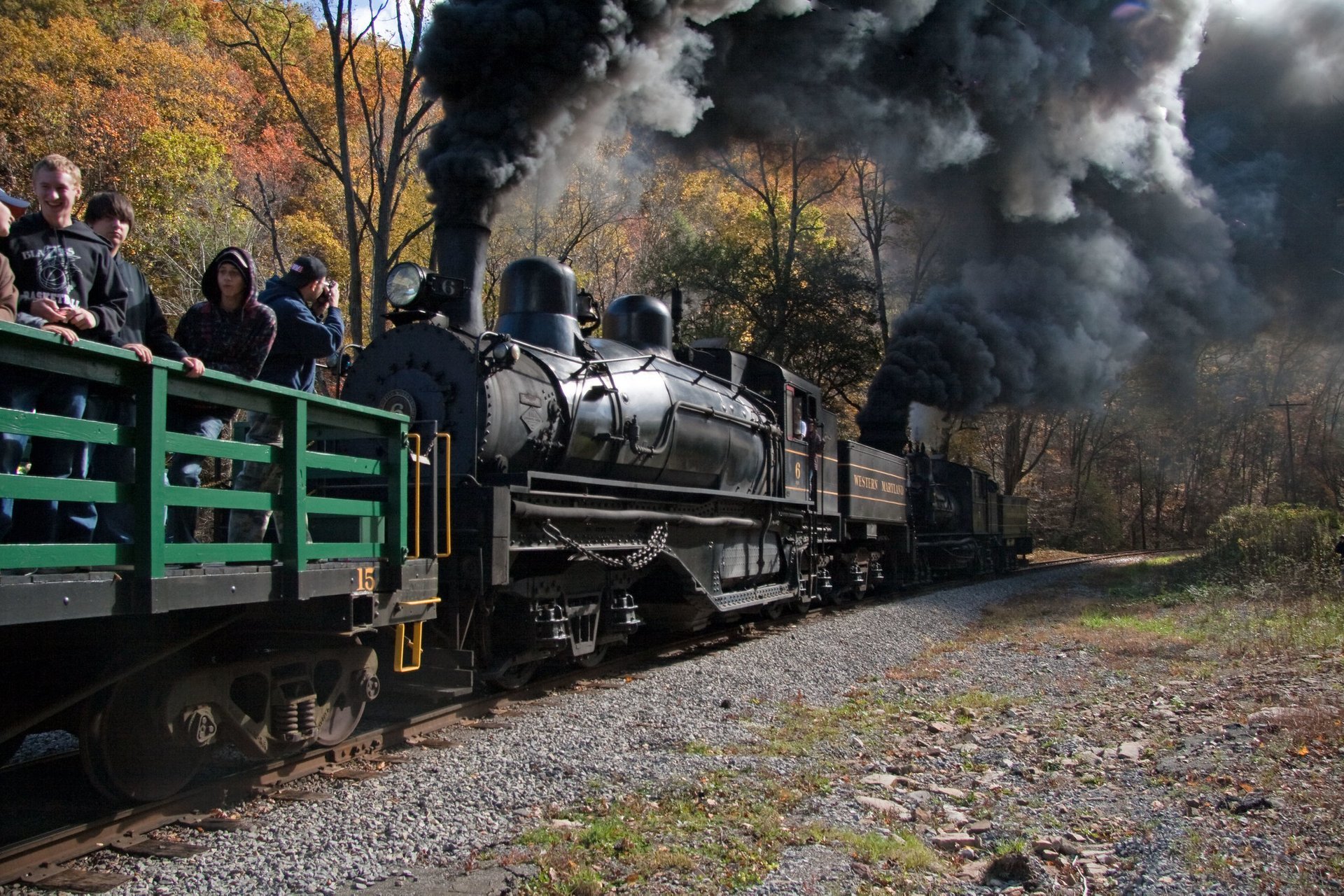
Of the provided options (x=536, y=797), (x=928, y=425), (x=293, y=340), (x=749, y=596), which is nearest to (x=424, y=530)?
(x=293, y=340)

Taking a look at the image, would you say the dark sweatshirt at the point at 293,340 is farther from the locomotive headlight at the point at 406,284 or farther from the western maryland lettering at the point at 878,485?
the western maryland lettering at the point at 878,485

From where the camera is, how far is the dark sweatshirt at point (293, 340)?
5605 millimetres

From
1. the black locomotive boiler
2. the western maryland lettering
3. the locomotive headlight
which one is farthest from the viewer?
the western maryland lettering

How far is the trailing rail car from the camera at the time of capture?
3.79 metres

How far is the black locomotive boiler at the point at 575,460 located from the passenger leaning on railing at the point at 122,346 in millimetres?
1728

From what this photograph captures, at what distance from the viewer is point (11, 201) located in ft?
14.1

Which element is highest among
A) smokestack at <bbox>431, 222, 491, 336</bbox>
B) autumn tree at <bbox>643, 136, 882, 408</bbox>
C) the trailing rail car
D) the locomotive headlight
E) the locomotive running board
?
autumn tree at <bbox>643, 136, 882, 408</bbox>

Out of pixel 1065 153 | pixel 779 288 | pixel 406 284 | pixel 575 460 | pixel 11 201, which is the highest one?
pixel 1065 153

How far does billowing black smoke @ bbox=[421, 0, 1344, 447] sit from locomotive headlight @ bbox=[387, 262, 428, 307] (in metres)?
7.94

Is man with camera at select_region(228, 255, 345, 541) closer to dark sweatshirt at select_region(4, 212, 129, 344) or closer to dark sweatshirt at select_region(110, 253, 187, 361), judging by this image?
dark sweatshirt at select_region(110, 253, 187, 361)

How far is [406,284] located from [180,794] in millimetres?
3964

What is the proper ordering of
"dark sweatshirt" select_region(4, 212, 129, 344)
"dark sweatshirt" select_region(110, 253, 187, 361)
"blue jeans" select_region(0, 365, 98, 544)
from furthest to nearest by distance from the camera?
"dark sweatshirt" select_region(110, 253, 187, 361)
"dark sweatshirt" select_region(4, 212, 129, 344)
"blue jeans" select_region(0, 365, 98, 544)

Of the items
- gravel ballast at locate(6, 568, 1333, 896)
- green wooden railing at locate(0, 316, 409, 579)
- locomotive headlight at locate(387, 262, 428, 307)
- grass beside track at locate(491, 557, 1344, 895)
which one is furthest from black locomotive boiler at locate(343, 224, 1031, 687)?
grass beside track at locate(491, 557, 1344, 895)

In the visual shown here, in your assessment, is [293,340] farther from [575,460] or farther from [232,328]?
[575,460]
